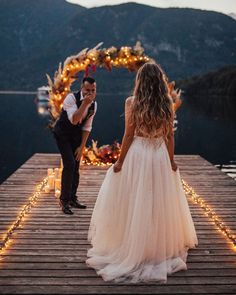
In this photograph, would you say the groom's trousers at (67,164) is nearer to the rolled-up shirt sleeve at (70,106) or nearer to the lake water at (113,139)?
the rolled-up shirt sleeve at (70,106)

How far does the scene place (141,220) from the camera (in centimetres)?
496

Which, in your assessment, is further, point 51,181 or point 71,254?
point 51,181

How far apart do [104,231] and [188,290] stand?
132cm

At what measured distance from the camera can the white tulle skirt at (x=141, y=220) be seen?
492 cm

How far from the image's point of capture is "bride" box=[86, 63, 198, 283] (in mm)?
4852

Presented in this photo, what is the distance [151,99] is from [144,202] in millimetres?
1206

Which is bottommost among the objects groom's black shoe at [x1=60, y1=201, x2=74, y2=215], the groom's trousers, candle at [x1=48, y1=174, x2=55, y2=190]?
candle at [x1=48, y1=174, x2=55, y2=190]

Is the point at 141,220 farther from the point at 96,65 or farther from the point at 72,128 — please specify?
the point at 96,65

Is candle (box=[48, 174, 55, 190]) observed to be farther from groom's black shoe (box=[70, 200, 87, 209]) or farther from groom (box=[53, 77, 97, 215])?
groom (box=[53, 77, 97, 215])

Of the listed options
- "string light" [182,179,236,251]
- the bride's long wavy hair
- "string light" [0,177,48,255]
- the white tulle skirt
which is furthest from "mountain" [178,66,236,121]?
the bride's long wavy hair

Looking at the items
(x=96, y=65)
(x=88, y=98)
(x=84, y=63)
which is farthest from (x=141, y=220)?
(x=84, y=63)

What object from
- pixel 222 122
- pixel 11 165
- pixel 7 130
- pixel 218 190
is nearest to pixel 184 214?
pixel 218 190

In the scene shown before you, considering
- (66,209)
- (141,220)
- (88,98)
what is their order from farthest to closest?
(66,209) < (88,98) < (141,220)

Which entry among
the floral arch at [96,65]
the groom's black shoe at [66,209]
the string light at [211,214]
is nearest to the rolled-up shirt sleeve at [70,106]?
the groom's black shoe at [66,209]
